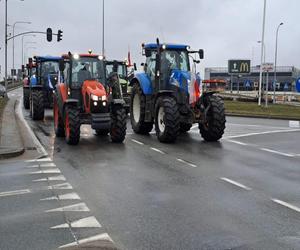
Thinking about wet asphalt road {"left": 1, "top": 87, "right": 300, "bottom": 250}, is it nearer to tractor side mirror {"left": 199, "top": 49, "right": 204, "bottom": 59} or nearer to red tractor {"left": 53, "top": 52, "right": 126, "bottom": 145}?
red tractor {"left": 53, "top": 52, "right": 126, "bottom": 145}

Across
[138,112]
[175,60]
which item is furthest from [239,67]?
[175,60]

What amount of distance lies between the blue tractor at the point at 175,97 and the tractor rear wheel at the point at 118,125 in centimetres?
122

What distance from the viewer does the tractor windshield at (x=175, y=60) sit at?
16.9m

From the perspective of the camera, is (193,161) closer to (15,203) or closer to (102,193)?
(102,193)

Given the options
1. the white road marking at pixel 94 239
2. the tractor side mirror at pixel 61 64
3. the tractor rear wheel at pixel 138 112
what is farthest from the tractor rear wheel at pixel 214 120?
the white road marking at pixel 94 239

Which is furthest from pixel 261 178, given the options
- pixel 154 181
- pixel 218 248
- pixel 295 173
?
pixel 218 248

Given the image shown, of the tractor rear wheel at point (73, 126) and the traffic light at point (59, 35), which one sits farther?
the traffic light at point (59, 35)

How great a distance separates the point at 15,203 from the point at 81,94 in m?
8.37

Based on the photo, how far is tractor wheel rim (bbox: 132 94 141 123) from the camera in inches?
731

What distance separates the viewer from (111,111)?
624 inches

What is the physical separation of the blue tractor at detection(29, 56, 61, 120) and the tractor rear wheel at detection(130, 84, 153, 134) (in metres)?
6.04

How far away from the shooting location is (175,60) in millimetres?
16953

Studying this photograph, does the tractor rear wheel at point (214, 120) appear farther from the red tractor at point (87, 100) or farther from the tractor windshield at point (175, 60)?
the red tractor at point (87, 100)

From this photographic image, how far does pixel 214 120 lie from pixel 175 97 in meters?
1.40
